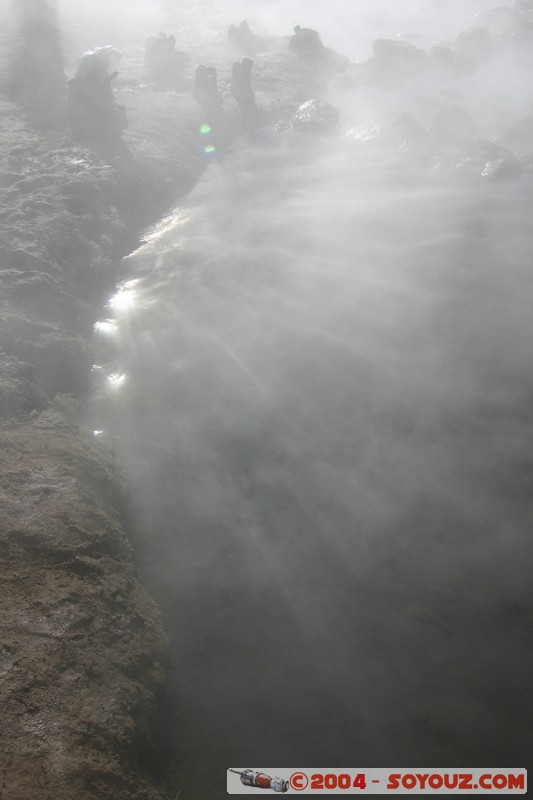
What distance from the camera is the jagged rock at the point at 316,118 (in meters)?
25.8

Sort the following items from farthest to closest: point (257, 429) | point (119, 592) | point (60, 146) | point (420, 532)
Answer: point (60, 146)
point (257, 429)
point (420, 532)
point (119, 592)

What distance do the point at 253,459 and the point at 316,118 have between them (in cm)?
2281

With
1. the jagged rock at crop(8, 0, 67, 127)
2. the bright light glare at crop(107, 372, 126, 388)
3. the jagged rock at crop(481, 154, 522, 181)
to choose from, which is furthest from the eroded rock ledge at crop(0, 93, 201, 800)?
the jagged rock at crop(481, 154, 522, 181)

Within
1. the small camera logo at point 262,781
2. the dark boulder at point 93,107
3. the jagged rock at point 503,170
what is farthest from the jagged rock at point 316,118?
the small camera logo at point 262,781

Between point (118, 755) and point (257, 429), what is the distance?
566 cm

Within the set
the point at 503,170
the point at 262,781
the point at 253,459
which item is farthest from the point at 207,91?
the point at 262,781

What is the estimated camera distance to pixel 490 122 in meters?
24.9

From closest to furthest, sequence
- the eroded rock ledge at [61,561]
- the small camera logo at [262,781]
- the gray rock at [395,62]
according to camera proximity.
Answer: the eroded rock ledge at [61,561], the small camera logo at [262,781], the gray rock at [395,62]

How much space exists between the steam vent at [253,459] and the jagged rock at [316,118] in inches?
227

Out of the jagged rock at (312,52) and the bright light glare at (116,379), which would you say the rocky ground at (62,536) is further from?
the jagged rock at (312,52)

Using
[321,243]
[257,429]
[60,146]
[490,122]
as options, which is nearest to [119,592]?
[257,429]

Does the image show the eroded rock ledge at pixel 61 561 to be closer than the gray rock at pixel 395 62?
Yes

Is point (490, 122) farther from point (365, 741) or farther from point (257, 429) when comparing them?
point (365, 741)

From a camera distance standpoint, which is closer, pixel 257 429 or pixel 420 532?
pixel 420 532
